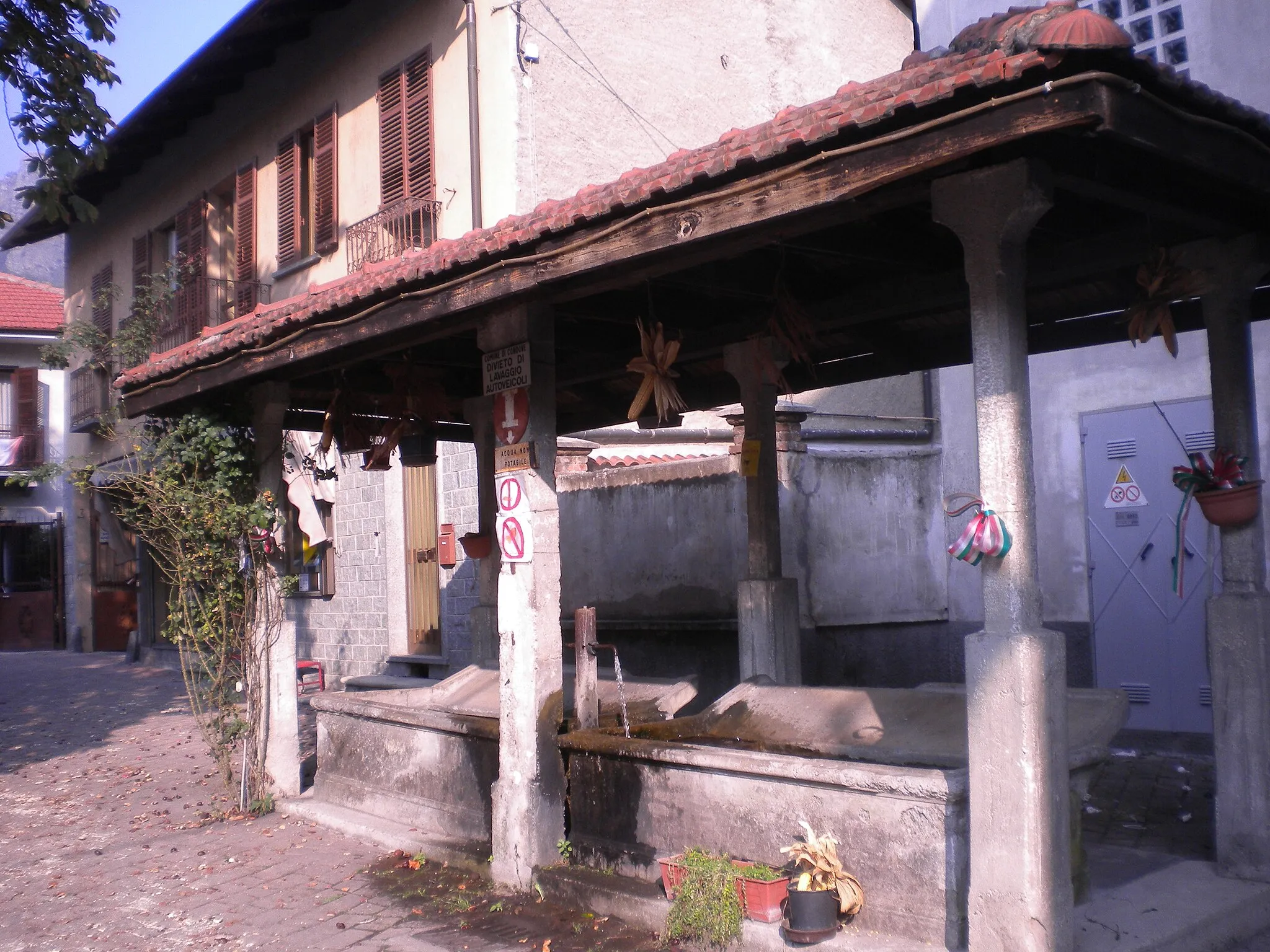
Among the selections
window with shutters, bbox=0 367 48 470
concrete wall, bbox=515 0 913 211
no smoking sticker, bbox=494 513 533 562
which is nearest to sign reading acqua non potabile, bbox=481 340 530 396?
no smoking sticker, bbox=494 513 533 562

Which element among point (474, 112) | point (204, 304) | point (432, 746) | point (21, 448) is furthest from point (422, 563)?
point (21, 448)

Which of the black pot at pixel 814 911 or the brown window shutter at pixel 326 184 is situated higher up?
the brown window shutter at pixel 326 184

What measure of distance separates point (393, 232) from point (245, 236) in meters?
4.42

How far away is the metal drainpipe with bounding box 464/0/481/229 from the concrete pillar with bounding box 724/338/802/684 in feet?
18.1

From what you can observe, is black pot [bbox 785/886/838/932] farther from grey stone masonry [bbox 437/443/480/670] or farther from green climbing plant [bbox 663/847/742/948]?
grey stone masonry [bbox 437/443/480/670]

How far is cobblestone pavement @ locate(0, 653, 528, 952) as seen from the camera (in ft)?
20.1

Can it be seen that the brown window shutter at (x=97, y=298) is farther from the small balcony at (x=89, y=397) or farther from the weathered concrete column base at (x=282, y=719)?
the weathered concrete column base at (x=282, y=719)

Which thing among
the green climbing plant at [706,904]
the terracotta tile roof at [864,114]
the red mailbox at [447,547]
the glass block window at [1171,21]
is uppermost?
the glass block window at [1171,21]

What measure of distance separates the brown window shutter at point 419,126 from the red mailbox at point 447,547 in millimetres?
3683

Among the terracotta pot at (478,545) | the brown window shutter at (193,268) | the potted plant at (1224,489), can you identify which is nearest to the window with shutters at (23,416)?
the brown window shutter at (193,268)

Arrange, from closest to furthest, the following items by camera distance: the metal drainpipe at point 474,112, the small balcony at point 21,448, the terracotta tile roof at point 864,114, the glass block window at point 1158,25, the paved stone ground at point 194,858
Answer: the terracotta tile roof at point 864,114, the paved stone ground at point 194,858, the glass block window at point 1158,25, the metal drainpipe at point 474,112, the small balcony at point 21,448

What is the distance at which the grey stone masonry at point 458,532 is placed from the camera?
13.2 m

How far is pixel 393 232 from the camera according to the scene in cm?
1349

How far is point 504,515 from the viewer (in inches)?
265
